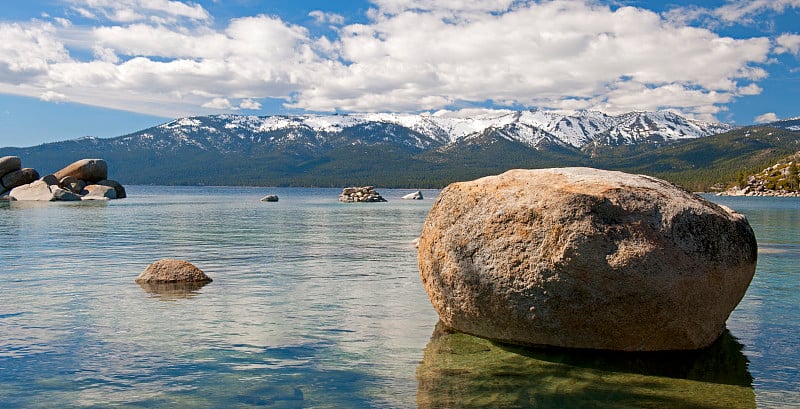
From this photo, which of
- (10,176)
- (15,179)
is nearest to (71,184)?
(15,179)

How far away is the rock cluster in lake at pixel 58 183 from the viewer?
95875mm

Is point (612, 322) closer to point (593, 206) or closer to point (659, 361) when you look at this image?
point (659, 361)

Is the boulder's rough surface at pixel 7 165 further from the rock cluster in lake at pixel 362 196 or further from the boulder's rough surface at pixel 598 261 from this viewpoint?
the boulder's rough surface at pixel 598 261

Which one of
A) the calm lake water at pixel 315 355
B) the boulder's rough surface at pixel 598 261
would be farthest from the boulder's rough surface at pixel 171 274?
the boulder's rough surface at pixel 598 261

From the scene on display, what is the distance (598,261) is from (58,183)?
355 ft

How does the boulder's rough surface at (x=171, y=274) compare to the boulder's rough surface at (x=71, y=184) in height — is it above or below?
below

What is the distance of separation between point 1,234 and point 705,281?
4380 cm

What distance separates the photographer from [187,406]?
9.63m

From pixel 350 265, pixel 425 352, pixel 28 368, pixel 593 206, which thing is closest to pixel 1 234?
pixel 350 265

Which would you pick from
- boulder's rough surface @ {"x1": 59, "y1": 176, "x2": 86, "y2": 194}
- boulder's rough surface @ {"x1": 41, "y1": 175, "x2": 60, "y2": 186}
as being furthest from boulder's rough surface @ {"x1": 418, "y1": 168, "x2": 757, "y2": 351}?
boulder's rough surface @ {"x1": 59, "y1": 176, "x2": 86, "y2": 194}

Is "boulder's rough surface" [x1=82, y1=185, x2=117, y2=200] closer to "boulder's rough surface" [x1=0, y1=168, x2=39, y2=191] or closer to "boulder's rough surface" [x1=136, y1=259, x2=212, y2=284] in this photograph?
"boulder's rough surface" [x1=0, y1=168, x2=39, y2=191]

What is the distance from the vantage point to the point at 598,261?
11828mm

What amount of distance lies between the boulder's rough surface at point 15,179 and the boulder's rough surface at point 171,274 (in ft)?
313

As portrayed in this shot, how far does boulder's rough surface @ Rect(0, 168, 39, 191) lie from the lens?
3947 inches
